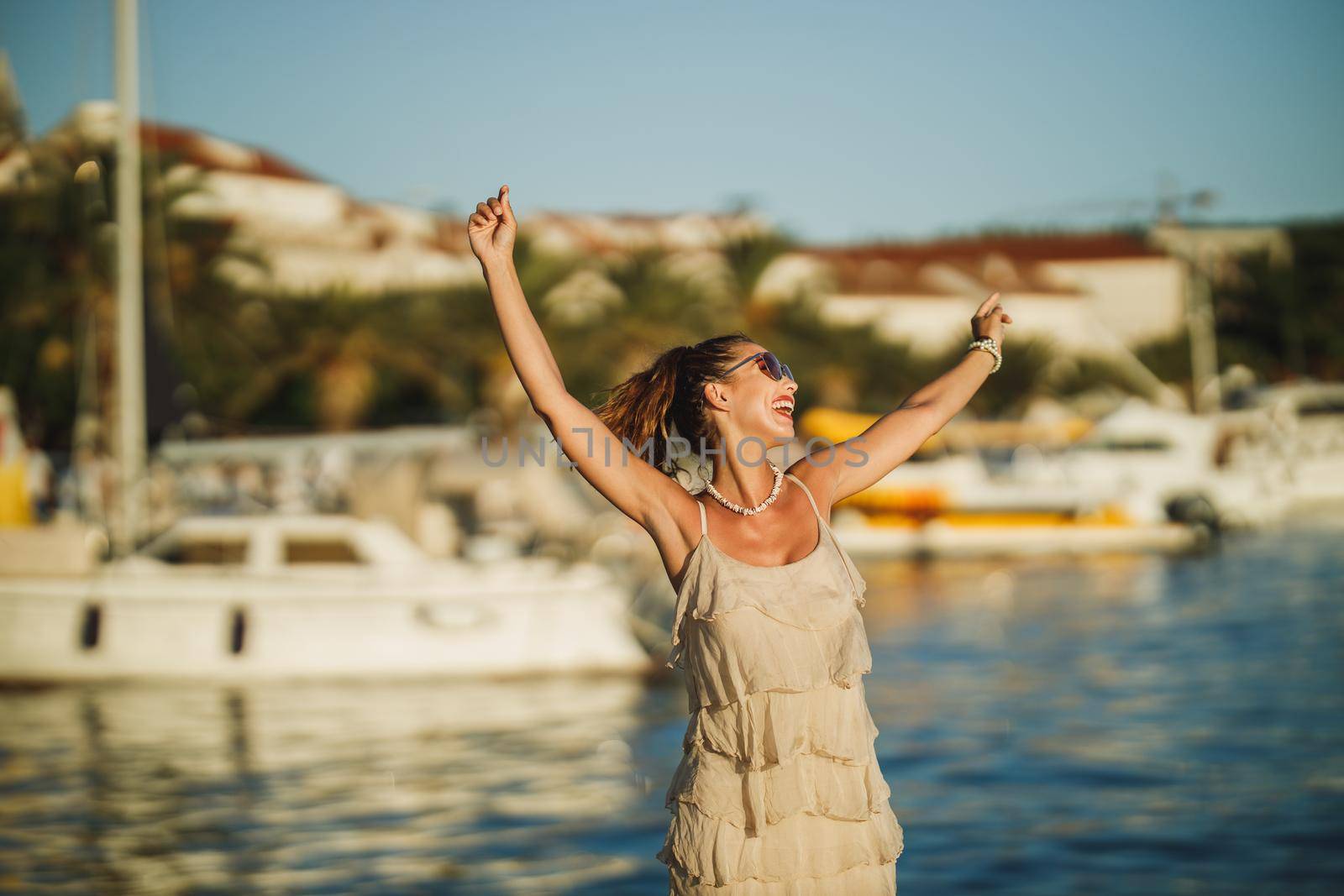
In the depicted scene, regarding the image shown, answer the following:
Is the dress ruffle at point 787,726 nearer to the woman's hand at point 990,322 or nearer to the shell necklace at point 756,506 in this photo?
the shell necklace at point 756,506

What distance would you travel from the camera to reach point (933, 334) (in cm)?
6372

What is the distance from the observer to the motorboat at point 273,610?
648 inches

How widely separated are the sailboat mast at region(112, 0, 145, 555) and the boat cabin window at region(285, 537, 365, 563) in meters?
3.20

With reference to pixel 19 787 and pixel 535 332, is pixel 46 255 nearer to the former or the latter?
pixel 19 787

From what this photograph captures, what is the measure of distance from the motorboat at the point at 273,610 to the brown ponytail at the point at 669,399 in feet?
43.8

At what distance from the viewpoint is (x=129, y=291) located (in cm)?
2005

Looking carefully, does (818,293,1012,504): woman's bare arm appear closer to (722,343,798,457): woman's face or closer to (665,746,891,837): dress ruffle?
(722,343,798,457): woman's face

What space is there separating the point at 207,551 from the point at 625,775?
6.71 meters

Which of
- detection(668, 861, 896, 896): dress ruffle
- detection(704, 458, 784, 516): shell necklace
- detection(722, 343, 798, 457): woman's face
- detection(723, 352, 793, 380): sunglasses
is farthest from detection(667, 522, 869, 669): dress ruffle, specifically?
detection(668, 861, 896, 896): dress ruffle

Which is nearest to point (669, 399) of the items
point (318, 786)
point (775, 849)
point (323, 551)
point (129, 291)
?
point (775, 849)

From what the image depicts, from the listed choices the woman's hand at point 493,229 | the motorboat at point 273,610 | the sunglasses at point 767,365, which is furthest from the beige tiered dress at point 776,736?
the motorboat at point 273,610

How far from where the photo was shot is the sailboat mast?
19375mm

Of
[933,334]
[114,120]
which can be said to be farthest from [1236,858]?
[933,334]

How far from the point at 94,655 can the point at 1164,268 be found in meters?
68.8
